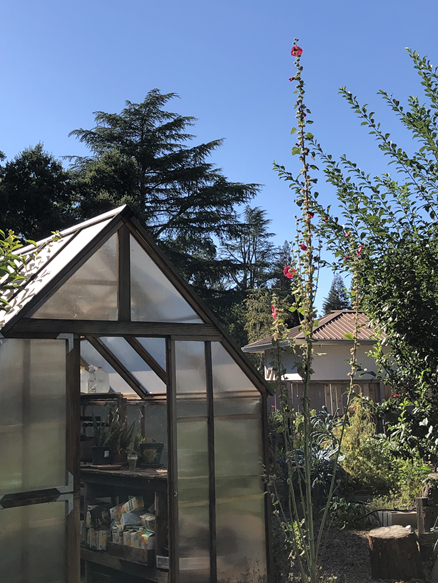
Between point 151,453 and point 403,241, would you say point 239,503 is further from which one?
point 403,241

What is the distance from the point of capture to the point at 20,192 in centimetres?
2014

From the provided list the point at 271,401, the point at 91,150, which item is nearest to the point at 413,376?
the point at 271,401

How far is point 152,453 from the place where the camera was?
700 cm

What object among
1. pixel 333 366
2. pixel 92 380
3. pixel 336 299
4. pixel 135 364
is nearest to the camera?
pixel 135 364

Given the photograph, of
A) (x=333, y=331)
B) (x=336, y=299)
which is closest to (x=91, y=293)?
(x=333, y=331)

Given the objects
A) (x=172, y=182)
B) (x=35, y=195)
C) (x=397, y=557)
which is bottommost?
(x=397, y=557)

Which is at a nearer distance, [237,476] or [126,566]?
[237,476]

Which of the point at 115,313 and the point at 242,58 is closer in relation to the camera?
the point at 115,313

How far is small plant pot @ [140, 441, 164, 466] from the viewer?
6977 mm

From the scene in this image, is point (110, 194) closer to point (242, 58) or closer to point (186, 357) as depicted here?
point (242, 58)

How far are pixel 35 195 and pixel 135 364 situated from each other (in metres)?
14.3

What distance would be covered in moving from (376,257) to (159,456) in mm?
3892

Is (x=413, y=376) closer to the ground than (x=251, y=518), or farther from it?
farther from it

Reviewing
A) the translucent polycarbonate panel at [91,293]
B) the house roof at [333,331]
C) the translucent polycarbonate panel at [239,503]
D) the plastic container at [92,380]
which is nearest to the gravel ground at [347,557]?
the translucent polycarbonate panel at [239,503]
